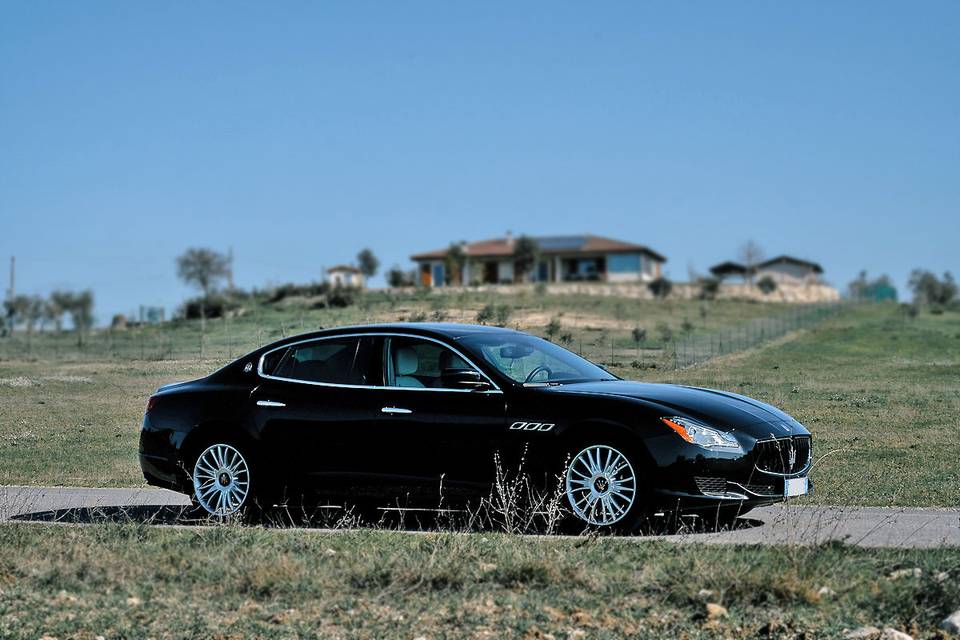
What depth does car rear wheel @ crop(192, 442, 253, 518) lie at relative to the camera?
38.4 feet

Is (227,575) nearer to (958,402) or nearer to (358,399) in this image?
(358,399)

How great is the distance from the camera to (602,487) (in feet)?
34.3

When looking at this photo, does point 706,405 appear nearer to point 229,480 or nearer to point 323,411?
point 323,411

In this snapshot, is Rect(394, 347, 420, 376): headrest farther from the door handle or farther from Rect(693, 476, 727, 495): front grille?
Rect(693, 476, 727, 495): front grille

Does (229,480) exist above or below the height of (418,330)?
below

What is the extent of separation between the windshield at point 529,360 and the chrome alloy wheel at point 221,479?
232 centimetres

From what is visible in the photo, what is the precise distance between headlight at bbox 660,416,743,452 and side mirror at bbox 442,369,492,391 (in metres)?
1.57

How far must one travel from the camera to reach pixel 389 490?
438 inches

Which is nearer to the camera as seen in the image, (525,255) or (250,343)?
(250,343)

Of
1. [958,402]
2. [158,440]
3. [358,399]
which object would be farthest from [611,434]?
[958,402]

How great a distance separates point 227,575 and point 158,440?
3.82 m

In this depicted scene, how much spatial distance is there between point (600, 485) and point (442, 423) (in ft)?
4.72

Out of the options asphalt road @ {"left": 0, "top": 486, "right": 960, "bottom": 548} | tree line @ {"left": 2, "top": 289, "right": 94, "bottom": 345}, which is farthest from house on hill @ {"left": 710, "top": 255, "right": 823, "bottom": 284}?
asphalt road @ {"left": 0, "top": 486, "right": 960, "bottom": 548}

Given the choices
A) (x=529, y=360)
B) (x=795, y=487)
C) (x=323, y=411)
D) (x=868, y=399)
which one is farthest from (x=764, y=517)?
(x=868, y=399)
